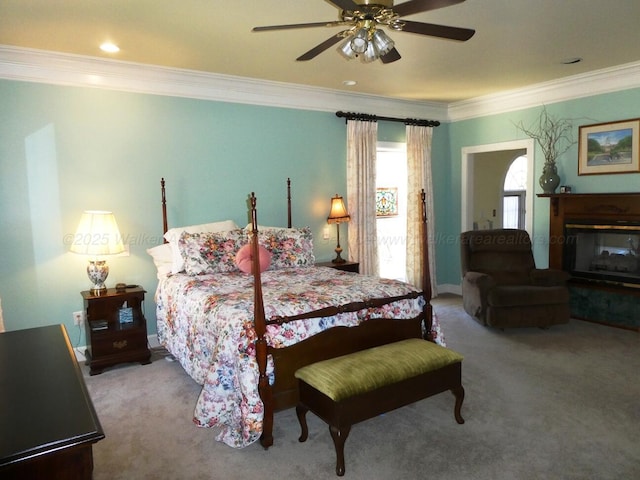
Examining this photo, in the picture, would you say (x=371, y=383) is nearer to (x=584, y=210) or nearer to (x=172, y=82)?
(x=172, y=82)

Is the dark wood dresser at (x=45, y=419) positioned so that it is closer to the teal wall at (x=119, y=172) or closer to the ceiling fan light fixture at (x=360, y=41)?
the ceiling fan light fixture at (x=360, y=41)

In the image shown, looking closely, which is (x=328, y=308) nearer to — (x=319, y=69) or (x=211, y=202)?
(x=211, y=202)

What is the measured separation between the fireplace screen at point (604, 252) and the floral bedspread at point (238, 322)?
8.51 ft

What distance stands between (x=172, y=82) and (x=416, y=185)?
3.24 metres

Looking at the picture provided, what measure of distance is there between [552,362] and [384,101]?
351cm

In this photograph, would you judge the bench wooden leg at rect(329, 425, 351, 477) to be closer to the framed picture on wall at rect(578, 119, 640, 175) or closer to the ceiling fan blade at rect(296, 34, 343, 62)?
the ceiling fan blade at rect(296, 34, 343, 62)

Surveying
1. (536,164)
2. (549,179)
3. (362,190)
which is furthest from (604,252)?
(362,190)

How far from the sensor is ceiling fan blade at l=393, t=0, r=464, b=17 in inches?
82.0

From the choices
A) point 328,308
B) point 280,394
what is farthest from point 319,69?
point 280,394

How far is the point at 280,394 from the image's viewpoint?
2.65 metres

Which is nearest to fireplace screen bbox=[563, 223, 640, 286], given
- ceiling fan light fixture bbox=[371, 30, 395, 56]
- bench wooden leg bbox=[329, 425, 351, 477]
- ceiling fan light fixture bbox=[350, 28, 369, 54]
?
ceiling fan light fixture bbox=[371, 30, 395, 56]

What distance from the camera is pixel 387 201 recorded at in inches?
263

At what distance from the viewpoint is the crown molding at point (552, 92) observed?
4516 millimetres

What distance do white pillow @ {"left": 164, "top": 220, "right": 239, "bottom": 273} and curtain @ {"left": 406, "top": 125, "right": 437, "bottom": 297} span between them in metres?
2.50
